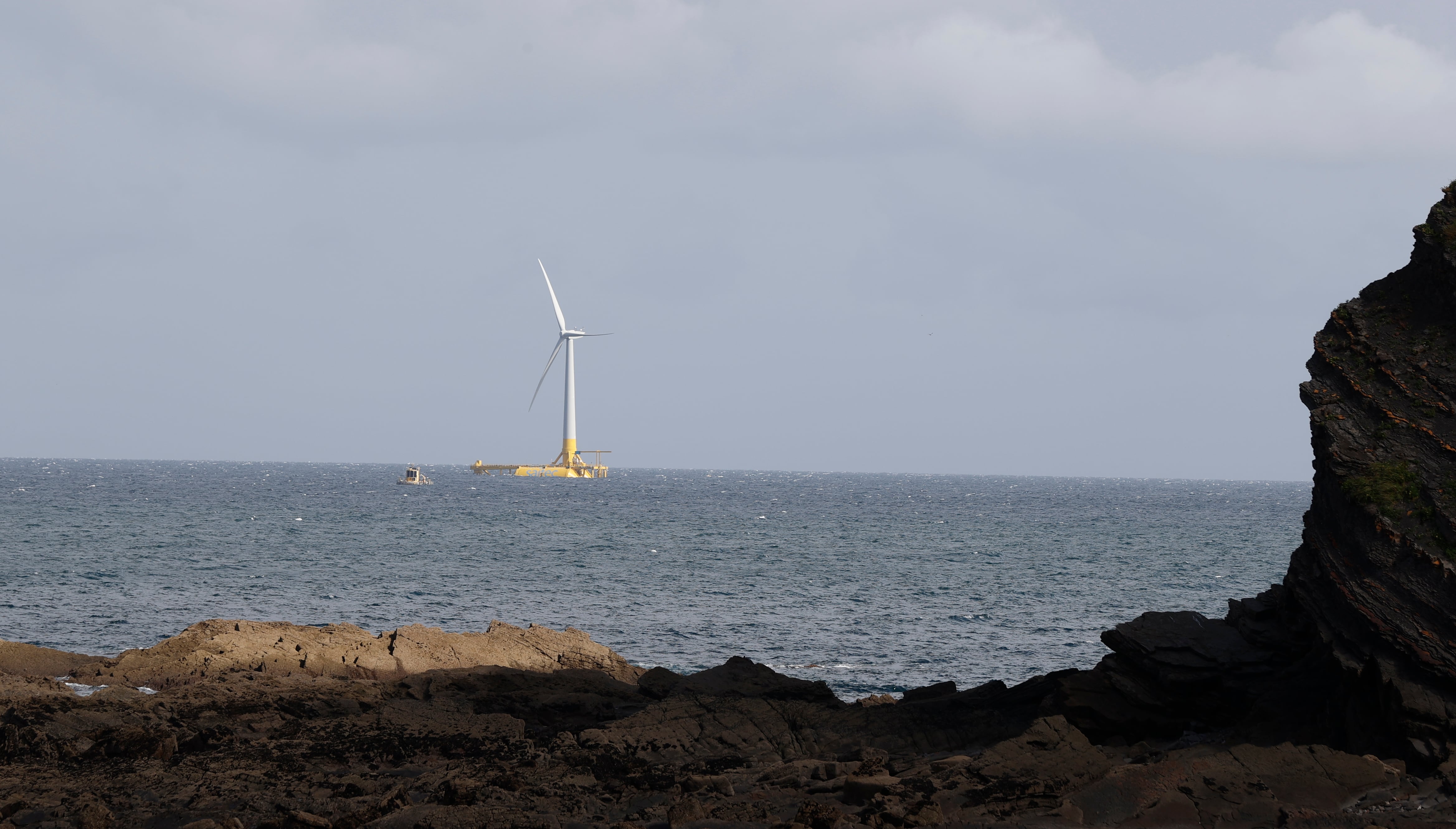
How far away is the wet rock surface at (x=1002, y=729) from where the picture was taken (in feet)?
45.7

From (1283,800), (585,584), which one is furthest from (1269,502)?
(1283,800)

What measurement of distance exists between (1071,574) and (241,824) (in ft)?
180

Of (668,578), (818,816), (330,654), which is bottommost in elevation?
(668,578)

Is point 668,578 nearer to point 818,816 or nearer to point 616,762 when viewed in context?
point 616,762

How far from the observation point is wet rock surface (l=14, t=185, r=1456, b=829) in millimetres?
13922

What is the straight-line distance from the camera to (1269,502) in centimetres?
19688

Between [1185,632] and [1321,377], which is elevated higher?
[1321,377]

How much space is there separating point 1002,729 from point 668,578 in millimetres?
37406

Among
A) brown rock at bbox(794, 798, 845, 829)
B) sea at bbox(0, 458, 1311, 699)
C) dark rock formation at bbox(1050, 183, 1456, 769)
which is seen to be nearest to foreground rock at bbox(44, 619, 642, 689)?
sea at bbox(0, 458, 1311, 699)

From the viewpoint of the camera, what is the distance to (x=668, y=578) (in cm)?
5656

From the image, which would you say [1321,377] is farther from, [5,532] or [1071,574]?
[5,532]

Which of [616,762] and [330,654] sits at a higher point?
[330,654]

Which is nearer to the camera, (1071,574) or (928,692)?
(928,692)

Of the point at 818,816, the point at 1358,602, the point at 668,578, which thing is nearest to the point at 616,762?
the point at 818,816
